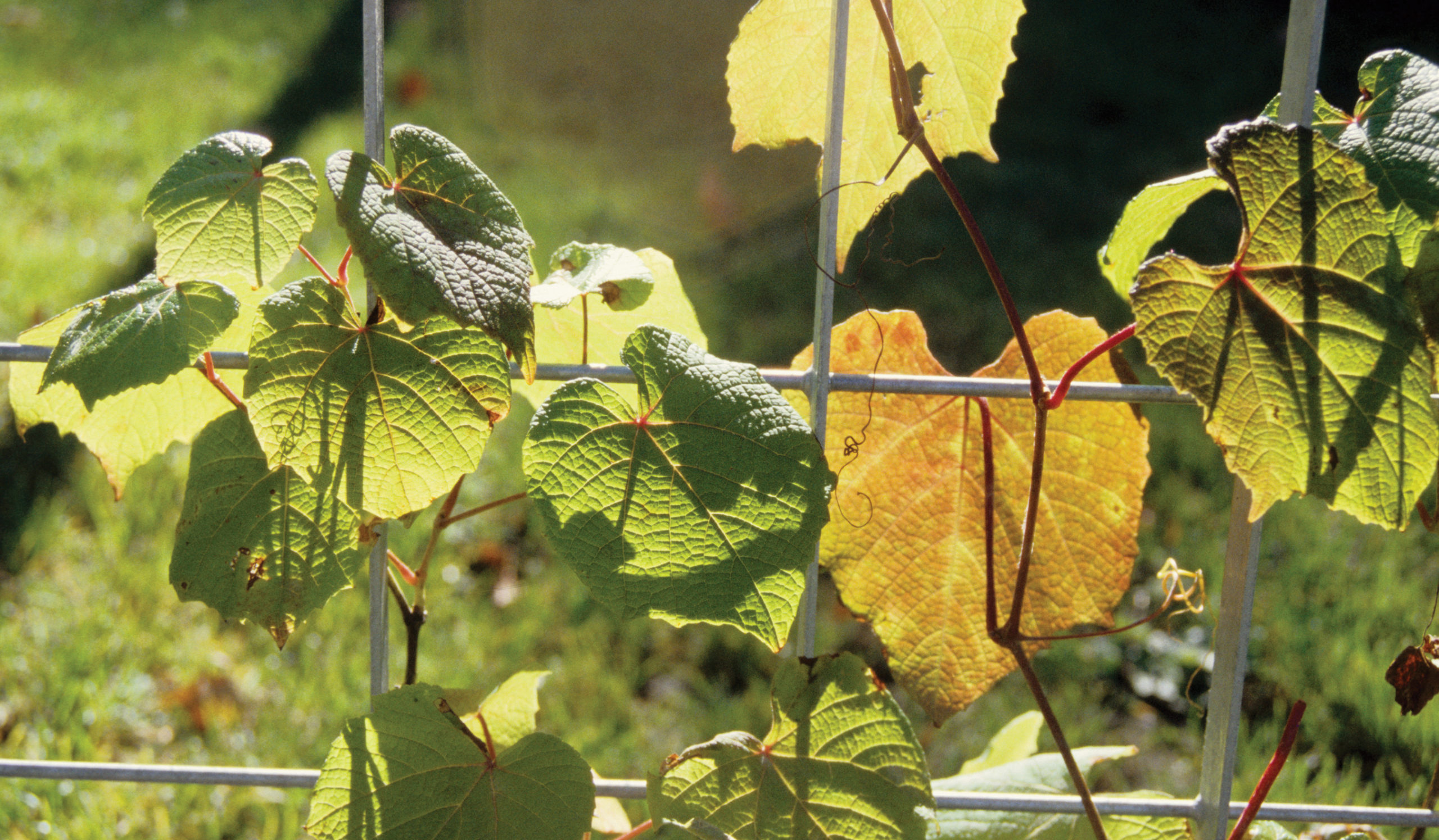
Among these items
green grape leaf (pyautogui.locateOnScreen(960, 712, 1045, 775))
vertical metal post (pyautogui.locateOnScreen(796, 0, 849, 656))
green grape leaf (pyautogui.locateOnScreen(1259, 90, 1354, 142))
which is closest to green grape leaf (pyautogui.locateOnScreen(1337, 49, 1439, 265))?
green grape leaf (pyautogui.locateOnScreen(1259, 90, 1354, 142))

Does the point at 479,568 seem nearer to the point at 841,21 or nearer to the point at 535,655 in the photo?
the point at 535,655

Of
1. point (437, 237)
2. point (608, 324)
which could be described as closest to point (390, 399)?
point (437, 237)

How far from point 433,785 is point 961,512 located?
41 cm

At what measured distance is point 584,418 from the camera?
660 mm

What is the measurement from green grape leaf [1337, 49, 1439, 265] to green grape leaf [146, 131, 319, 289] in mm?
637

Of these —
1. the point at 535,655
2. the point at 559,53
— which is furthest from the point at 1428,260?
the point at 559,53

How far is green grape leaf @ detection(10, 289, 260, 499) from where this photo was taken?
2.60 feet

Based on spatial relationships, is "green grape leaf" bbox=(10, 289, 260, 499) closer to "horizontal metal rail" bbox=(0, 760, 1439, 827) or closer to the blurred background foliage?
"horizontal metal rail" bbox=(0, 760, 1439, 827)

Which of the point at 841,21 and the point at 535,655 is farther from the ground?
the point at 841,21

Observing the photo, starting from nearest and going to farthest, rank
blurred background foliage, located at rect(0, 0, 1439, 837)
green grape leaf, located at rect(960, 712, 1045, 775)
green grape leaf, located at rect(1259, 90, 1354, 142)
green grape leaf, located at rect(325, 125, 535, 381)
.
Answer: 1. green grape leaf, located at rect(325, 125, 535, 381)
2. green grape leaf, located at rect(1259, 90, 1354, 142)
3. green grape leaf, located at rect(960, 712, 1045, 775)
4. blurred background foliage, located at rect(0, 0, 1439, 837)

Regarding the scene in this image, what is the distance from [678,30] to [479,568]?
2963 mm

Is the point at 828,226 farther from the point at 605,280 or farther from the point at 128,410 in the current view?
the point at 128,410

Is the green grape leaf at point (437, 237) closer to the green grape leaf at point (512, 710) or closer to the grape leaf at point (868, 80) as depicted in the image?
the grape leaf at point (868, 80)

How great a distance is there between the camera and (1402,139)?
68cm
